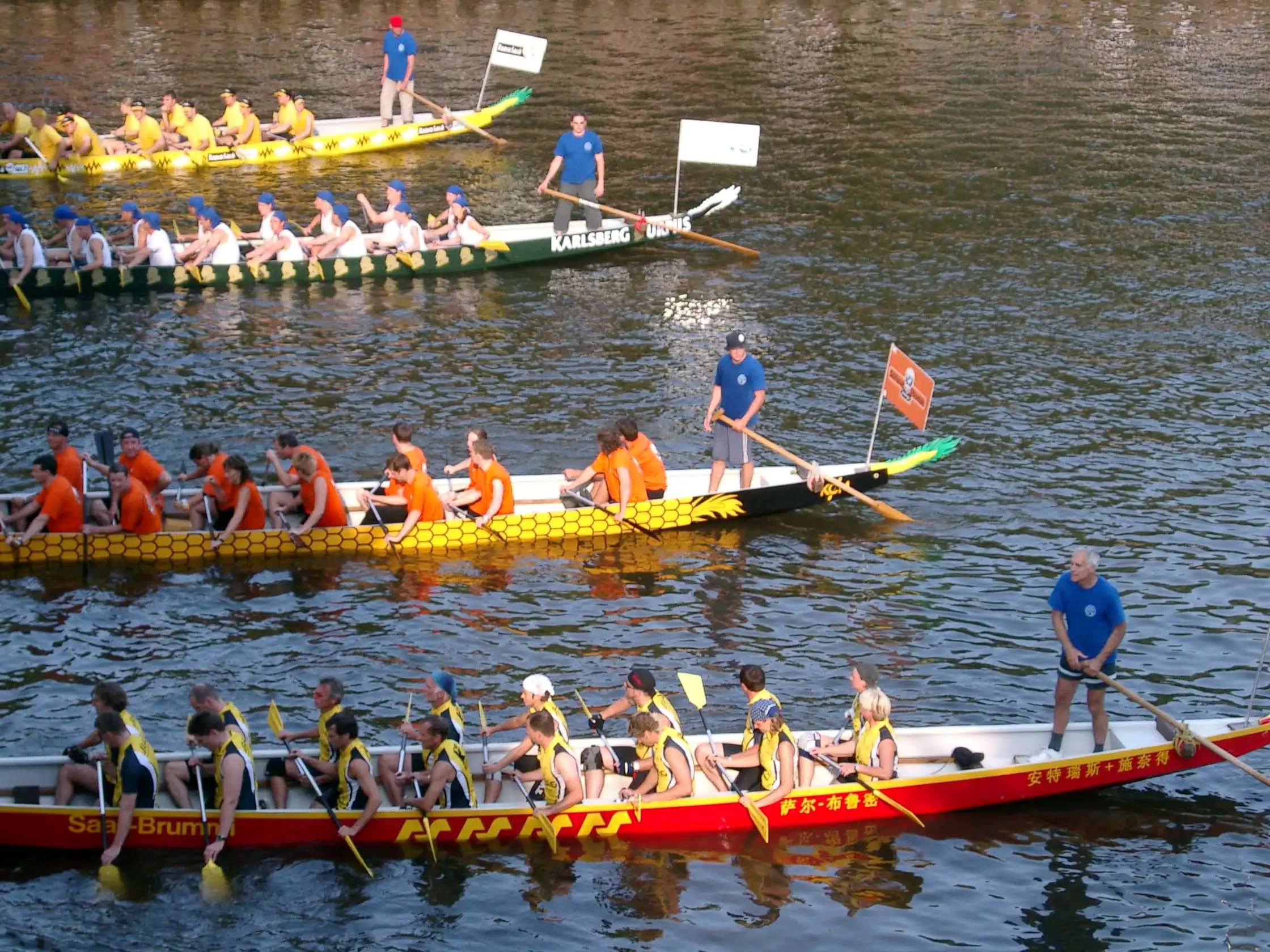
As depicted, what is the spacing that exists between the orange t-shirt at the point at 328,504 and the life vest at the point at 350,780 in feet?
18.8

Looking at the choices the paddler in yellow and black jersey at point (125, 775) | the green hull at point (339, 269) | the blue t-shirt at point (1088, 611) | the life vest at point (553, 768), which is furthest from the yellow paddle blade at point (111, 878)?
the green hull at point (339, 269)

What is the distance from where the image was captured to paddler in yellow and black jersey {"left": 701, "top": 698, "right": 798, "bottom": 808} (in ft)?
45.4

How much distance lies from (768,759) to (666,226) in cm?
1748

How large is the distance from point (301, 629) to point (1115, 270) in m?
18.2

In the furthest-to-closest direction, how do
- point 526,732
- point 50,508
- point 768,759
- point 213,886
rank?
point 50,508, point 526,732, point 768,759, point 213,886

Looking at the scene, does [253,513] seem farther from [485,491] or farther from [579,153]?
[579,153]

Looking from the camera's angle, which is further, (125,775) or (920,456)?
(920,456)

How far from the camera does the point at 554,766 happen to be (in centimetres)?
1380

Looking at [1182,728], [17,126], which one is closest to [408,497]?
[1182,728]

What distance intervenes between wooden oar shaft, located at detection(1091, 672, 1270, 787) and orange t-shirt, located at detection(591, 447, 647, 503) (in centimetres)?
711

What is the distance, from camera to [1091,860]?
45.6 ft

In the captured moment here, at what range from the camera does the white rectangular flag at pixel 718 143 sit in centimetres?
2834

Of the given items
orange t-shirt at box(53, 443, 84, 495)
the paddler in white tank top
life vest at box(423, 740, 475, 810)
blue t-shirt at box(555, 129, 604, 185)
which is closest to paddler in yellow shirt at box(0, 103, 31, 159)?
the paddler in white tank top

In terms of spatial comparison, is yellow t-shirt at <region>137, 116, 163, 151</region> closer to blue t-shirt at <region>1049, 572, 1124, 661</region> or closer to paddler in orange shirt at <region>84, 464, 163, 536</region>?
paddler in orange shirt at <region>84, 464, 163, 536</region>
